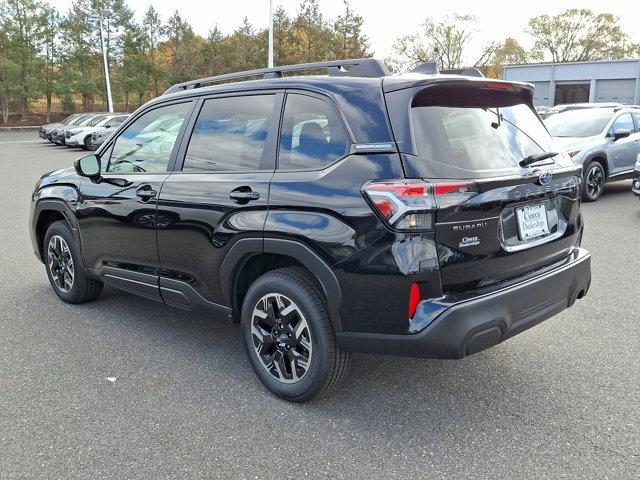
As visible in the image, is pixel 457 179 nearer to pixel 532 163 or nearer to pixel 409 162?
pixel 409 162

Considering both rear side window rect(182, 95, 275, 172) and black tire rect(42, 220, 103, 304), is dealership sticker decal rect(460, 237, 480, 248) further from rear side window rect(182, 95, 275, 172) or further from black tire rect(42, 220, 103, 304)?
black tire rect(42, 220, 103, 304)

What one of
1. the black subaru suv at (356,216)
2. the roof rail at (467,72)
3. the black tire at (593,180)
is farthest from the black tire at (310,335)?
the black tire at (593,180)

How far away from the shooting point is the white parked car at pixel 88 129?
79.7ft

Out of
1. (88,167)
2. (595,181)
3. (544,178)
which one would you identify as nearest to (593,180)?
(595,181)

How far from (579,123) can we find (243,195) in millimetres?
9565

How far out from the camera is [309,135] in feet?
10.4

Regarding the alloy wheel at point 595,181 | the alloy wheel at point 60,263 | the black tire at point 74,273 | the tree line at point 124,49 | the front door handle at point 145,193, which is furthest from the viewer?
the tree line at point 124,49

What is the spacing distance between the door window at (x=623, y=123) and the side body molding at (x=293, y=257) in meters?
9.57

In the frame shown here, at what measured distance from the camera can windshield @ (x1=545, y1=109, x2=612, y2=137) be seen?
10.6 m

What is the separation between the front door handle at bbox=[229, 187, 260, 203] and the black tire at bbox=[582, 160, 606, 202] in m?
8.41

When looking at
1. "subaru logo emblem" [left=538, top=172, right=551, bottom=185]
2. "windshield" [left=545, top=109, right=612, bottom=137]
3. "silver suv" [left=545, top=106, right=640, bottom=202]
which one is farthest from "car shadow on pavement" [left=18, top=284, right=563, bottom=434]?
"windshield" [left=545, top=109, right=612, bottom=137]

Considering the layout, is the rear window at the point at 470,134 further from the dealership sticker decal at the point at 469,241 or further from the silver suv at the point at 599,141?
the silver suv at the point at 599,141

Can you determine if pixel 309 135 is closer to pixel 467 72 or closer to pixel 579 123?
pixel 467 72

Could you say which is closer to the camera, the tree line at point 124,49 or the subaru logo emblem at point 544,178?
the subaru logo emblem at point 544,178
